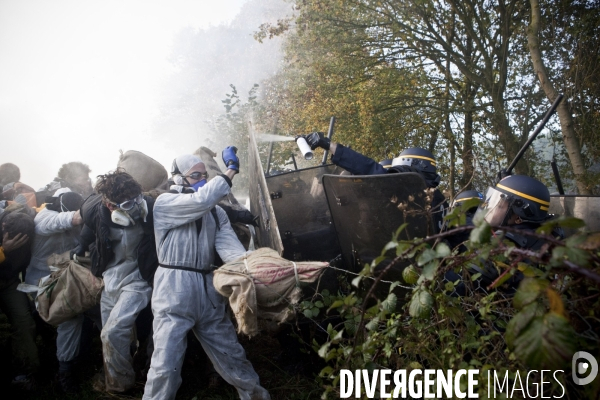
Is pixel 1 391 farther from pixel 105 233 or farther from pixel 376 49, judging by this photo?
pixel 376 49

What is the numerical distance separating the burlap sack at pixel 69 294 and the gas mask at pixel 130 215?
734 millimetres

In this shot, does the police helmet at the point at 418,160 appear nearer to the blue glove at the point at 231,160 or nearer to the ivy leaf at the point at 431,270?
the blue glove at the point at 231,160

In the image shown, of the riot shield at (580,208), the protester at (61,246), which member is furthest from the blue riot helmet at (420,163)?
the protester at (61,246)

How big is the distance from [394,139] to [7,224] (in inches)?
250

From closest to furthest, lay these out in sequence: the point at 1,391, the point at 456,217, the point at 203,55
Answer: the point at 456,217 → the point at 1,391 → the point at 203,55

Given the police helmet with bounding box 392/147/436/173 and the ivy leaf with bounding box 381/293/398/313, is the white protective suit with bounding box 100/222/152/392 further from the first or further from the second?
the ivy leaf with bounding box 381/293/398/313

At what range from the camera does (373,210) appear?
2816mm

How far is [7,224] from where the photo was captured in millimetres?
3922

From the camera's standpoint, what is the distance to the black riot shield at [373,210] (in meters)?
2.56

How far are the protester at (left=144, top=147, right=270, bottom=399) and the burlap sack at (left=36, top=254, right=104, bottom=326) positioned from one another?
2.88 ft

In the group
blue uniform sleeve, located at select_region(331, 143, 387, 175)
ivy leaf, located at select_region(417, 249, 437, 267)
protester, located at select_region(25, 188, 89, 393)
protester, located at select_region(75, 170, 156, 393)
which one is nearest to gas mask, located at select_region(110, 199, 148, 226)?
protester, located at select_region(75, 170, 156, 393)

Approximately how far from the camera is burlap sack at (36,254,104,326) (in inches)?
143

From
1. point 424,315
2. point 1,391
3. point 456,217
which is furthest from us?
point 1,391

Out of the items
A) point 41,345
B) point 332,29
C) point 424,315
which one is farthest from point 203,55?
point 424,315
